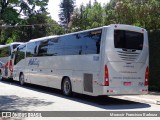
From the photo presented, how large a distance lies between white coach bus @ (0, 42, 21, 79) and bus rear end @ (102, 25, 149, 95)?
49.4ft

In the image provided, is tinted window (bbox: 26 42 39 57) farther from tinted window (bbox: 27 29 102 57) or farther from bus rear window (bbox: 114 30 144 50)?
bus rear window (bbox: 114 30 144 50)

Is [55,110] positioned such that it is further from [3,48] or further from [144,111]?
[3,48]

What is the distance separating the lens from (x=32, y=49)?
2270cm

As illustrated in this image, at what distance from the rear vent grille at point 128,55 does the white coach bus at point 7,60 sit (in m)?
15.1

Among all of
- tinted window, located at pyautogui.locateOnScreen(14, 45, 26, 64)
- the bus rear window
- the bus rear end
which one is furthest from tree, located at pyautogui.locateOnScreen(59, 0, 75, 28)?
the bus rear end

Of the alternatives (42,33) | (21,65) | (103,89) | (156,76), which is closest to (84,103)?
(103,89)

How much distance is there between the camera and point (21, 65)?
81.3 feet

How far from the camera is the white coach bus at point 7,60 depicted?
27734 millimetres

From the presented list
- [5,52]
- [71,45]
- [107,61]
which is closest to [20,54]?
[5,52]

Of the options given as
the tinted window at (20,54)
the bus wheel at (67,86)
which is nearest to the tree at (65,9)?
the tinted window at (20,54)

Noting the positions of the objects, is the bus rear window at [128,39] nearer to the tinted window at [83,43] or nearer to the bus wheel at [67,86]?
the tinted window at [83,43]

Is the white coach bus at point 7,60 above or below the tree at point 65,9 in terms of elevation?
below

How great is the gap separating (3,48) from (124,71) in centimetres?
1969

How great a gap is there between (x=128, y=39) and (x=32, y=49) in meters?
9.93
